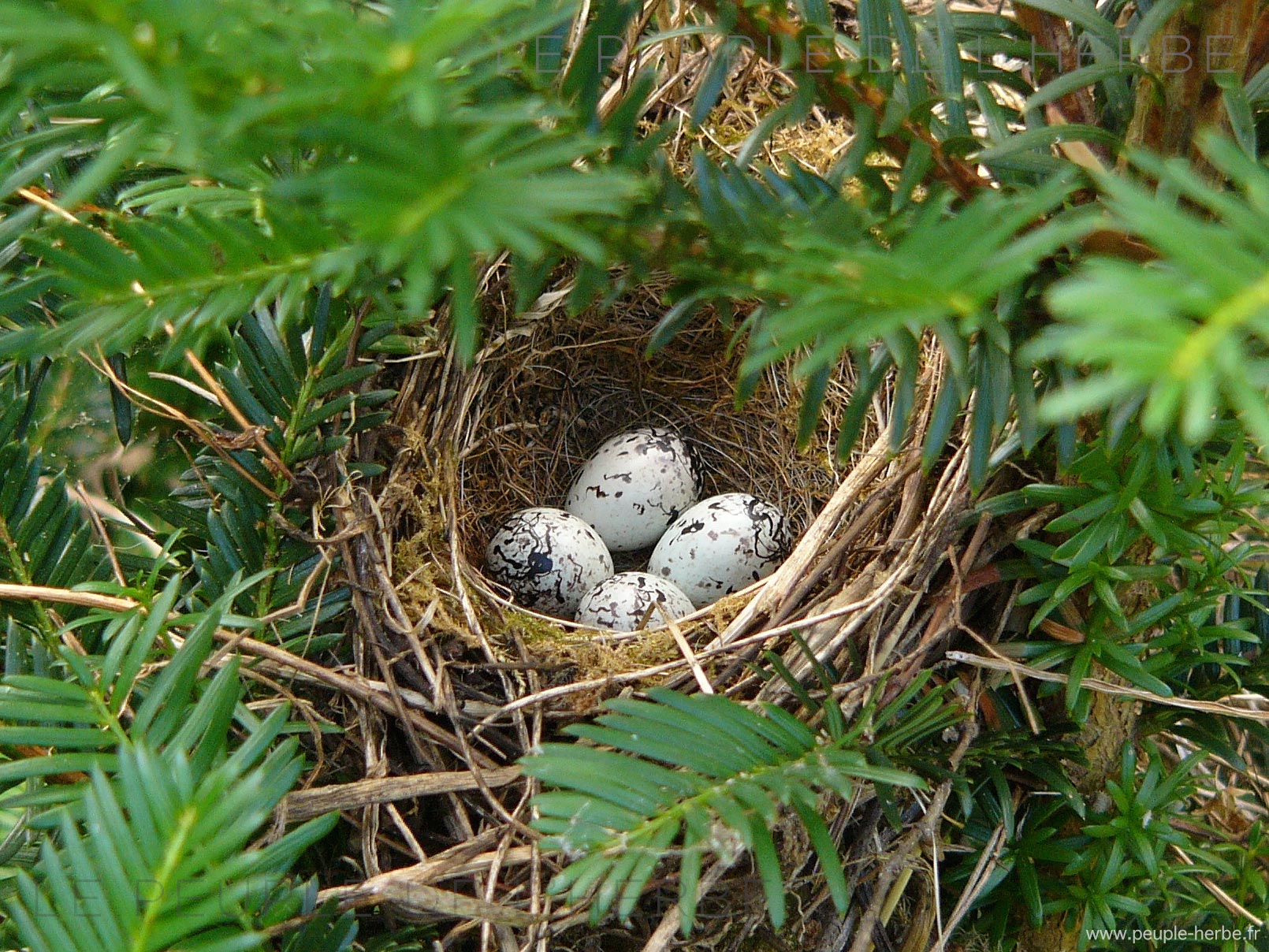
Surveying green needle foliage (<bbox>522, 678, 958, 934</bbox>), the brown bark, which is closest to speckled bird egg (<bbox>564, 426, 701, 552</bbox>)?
green needle foliage (<bbox>522, 678, 958, 934</bbox>)

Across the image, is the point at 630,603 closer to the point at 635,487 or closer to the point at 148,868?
the point at 635,487

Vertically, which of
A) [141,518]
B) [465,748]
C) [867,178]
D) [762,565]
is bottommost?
[762,565]

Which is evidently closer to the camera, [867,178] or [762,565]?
[867,178]

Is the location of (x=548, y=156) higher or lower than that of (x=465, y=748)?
higher

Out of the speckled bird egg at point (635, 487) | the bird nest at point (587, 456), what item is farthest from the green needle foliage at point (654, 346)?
the speckled bird egg at point (635, 487)

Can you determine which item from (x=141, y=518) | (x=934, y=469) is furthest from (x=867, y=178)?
(x=141, y=518)

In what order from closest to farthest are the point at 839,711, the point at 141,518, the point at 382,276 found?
the point at 382,276, the point at 839,711, the point at 141,518

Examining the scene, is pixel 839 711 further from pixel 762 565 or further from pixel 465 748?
pixel 762 565
